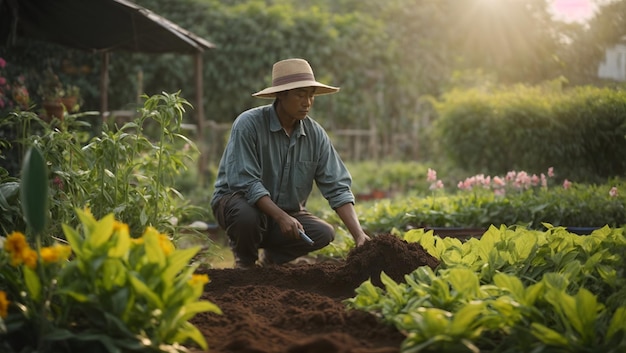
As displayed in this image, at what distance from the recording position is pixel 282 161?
475 centimetres

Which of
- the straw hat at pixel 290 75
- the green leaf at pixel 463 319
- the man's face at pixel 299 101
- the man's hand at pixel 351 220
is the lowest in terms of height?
the man's hand at pixel 351 220

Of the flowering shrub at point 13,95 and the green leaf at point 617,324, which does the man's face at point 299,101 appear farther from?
the flowering shrub at point 13,95

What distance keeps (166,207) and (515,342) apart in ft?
8.08

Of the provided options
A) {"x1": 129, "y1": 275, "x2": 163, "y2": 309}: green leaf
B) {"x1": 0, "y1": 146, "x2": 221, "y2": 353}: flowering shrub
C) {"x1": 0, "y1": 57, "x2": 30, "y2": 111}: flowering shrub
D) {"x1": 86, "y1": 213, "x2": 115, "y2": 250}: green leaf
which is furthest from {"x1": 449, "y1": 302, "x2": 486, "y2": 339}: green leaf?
{"x1": 0, "y1": 57, "x2": 30, "y2": 111}: flowering shrub

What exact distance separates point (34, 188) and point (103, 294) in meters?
0.43

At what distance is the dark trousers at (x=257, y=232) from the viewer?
14.9 feet

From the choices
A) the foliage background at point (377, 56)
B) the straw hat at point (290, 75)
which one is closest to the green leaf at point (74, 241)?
the straw hat at point (290, 75)

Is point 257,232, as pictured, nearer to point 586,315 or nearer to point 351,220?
point 351,220

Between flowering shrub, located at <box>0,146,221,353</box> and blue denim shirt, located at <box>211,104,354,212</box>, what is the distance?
1.99m

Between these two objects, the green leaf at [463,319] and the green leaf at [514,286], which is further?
the green leaf at [514,286]

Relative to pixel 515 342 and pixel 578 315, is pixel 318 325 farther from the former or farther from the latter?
pixel 578 315

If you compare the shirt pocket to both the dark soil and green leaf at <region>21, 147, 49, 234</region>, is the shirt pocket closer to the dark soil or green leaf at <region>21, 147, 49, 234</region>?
the dark soil

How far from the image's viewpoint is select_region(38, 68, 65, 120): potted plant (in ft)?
22.9

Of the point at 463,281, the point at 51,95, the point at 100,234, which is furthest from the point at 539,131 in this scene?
the point at 100,234
